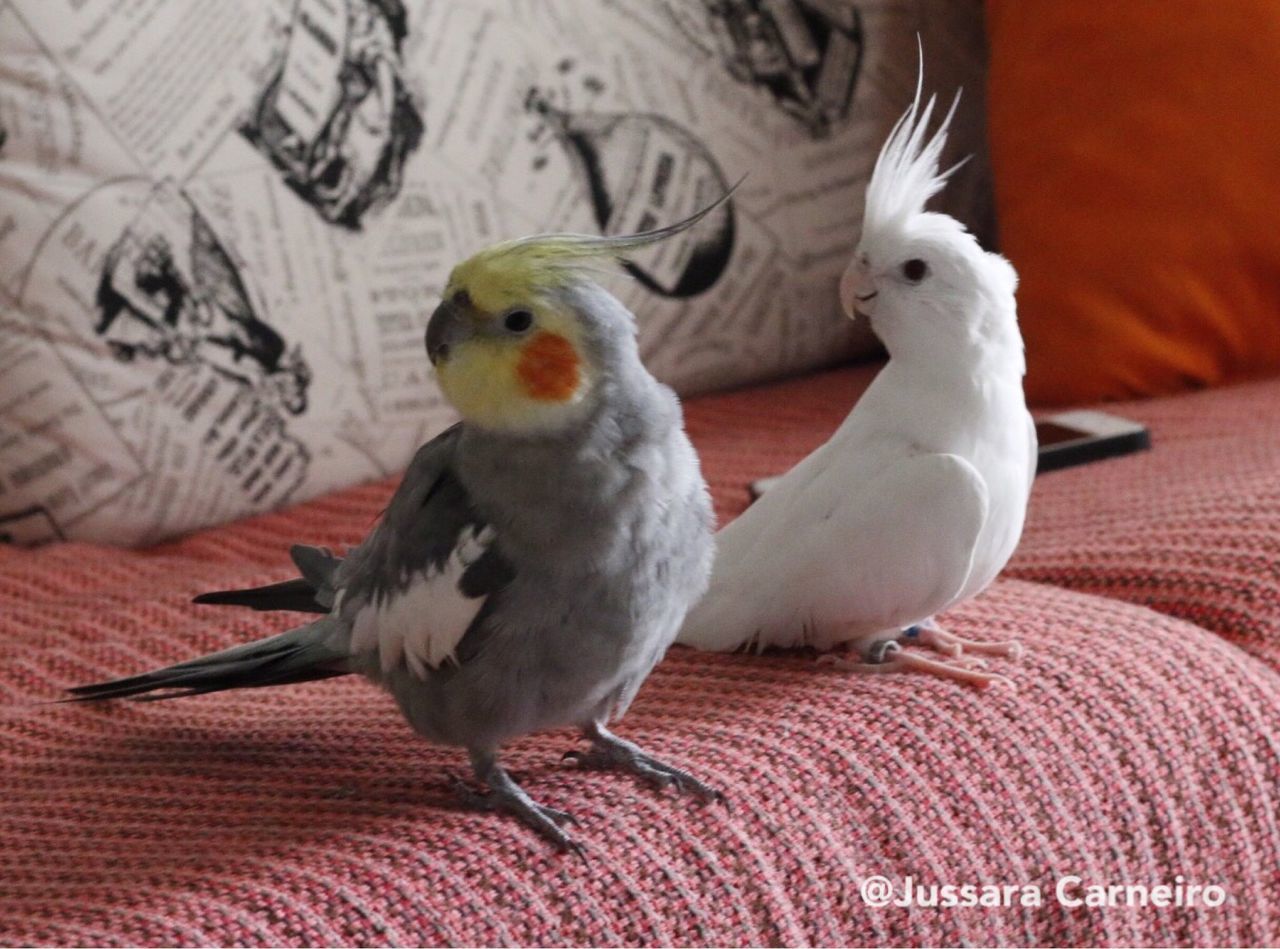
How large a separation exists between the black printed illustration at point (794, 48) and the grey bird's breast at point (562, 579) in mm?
919

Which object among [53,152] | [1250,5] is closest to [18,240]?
[53,152]

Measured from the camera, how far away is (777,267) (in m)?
1.59

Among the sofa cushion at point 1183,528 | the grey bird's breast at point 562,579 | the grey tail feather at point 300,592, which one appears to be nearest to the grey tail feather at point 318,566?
the grey tail feather at point 300,592

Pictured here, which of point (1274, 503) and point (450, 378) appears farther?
point (1274, 503)

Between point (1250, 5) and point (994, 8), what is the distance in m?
0.26

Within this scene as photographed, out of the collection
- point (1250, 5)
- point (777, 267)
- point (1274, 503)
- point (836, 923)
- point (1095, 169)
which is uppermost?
point (1250, 5)

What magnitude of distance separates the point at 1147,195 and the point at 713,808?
0.93 meters

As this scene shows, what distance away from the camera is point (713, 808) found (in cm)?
76

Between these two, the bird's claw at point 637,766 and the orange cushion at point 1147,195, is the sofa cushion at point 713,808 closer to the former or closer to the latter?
the bird's claw at point 637,766

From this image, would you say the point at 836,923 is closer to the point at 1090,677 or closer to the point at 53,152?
the point at 1090,677

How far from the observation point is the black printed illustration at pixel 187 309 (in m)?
1.29

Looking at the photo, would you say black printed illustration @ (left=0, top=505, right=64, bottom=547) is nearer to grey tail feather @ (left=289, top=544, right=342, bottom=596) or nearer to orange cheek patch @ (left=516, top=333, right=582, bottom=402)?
grey tail feather @ (left=289, top=544, right=342, bottom=596)

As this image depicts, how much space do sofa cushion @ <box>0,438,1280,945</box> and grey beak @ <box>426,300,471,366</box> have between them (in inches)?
9.1

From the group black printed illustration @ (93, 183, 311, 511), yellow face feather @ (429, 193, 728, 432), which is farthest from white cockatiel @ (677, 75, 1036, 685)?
black printed illustration @ (93, 183, 311, 511)
